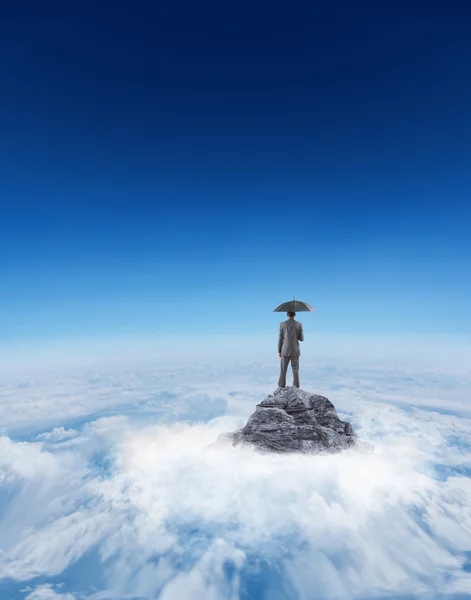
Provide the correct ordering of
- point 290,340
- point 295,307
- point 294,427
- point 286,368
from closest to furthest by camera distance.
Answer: point 294,427, point 295,307, point 290,340, point 286,368

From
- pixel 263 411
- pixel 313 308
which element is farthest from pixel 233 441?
pixel 313 308

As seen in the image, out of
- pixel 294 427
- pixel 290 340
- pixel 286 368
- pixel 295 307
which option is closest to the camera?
pixel 294 427

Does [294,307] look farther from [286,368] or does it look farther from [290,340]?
[286,368]

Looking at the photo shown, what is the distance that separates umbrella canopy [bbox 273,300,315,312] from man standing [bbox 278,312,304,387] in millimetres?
523

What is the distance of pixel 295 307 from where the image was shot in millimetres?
24062

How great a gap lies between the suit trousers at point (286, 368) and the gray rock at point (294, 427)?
0.55 m

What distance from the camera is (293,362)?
25094 mm

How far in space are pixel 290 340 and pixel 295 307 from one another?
1919 millimetres

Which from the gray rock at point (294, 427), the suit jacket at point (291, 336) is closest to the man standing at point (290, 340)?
the suit jacket at point (291, 336)

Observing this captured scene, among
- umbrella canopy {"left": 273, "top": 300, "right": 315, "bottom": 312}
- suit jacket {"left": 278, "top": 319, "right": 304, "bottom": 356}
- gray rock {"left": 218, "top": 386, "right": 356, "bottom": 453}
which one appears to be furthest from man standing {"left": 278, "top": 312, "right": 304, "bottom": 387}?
gray rock {"left": 218, "top": 386, "right": 356, "bottom": 453}

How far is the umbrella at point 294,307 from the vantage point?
944 inches

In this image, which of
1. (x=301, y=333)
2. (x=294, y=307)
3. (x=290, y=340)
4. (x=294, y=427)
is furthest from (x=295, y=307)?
(x=294, y=427)

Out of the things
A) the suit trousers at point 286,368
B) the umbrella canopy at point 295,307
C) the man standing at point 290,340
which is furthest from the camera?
the suit trousers at point 286,368

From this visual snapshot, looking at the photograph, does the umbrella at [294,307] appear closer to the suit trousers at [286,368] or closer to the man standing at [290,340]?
the man standing at [290,340]
